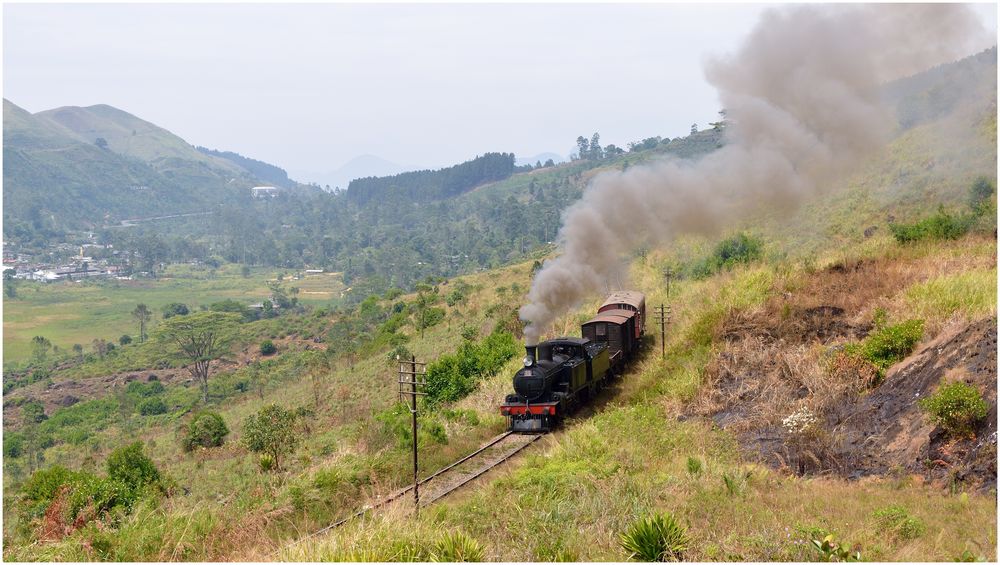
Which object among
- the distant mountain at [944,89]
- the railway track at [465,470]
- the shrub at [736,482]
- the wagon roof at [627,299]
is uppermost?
the distant mountain at [944,89]

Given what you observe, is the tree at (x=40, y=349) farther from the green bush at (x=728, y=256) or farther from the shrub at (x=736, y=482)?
the shrub at (x=736, y=482)

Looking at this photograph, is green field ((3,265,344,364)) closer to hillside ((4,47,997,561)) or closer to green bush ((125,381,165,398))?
green bush ((125,381,165,398))

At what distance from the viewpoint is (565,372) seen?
22062 millimetres

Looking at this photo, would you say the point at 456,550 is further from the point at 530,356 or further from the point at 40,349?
the point at 40,349

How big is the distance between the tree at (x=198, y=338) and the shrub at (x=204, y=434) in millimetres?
40719

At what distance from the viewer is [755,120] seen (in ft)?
82.3

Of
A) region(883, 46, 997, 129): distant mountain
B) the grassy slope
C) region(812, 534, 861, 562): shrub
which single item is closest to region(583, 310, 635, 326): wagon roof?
the grassy slope

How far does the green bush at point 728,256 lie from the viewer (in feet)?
127

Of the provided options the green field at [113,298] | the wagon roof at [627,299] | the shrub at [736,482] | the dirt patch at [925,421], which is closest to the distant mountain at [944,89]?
the wagon roof at [627,299]

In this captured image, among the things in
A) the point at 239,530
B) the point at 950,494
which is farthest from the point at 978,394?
the point at 239,530

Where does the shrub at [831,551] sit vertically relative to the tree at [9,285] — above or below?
above

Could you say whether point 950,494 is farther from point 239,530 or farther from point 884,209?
point 884,209

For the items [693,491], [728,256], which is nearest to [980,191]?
[728,256]

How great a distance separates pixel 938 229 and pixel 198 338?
7211 cm
